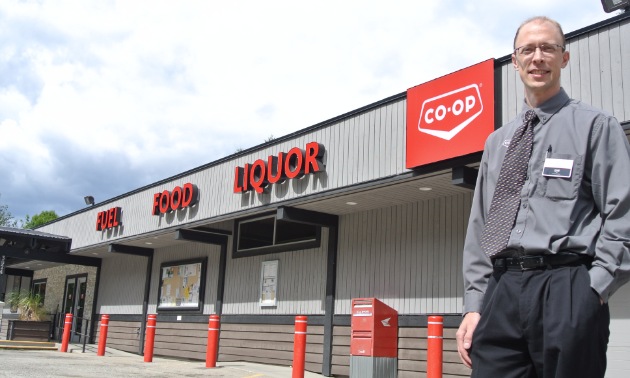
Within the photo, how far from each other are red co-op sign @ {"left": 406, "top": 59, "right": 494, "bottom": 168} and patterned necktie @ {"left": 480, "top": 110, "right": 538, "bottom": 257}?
5.46 metres

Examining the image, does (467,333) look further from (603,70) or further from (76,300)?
(76,300)

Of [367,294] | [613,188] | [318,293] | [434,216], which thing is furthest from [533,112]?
[318,293]

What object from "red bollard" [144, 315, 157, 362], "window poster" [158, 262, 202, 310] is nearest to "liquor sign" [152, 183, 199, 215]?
"window poster" [158, 262, 202, 310]

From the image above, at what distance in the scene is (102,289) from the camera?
20.5 metres

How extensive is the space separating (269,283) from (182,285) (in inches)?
161

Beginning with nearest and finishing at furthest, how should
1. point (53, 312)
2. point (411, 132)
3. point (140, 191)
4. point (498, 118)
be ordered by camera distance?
point (498, 118) < point (411, 132) < point (140, 191) < point (53, 312)

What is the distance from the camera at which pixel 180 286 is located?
52.9ft

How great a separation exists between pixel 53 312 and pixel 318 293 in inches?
618

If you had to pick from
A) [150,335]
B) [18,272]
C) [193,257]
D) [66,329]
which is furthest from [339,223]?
[18,272]

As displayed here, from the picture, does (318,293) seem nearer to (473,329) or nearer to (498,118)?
(498,118)

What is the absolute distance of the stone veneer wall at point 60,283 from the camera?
21081 millimetres

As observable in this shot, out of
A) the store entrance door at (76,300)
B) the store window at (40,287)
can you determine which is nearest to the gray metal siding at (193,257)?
the store entrance door at (76,300)

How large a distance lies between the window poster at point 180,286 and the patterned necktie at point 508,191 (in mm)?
13886

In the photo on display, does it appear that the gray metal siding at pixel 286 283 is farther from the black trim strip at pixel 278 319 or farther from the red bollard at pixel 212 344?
the red bollard at pixel 212 344
